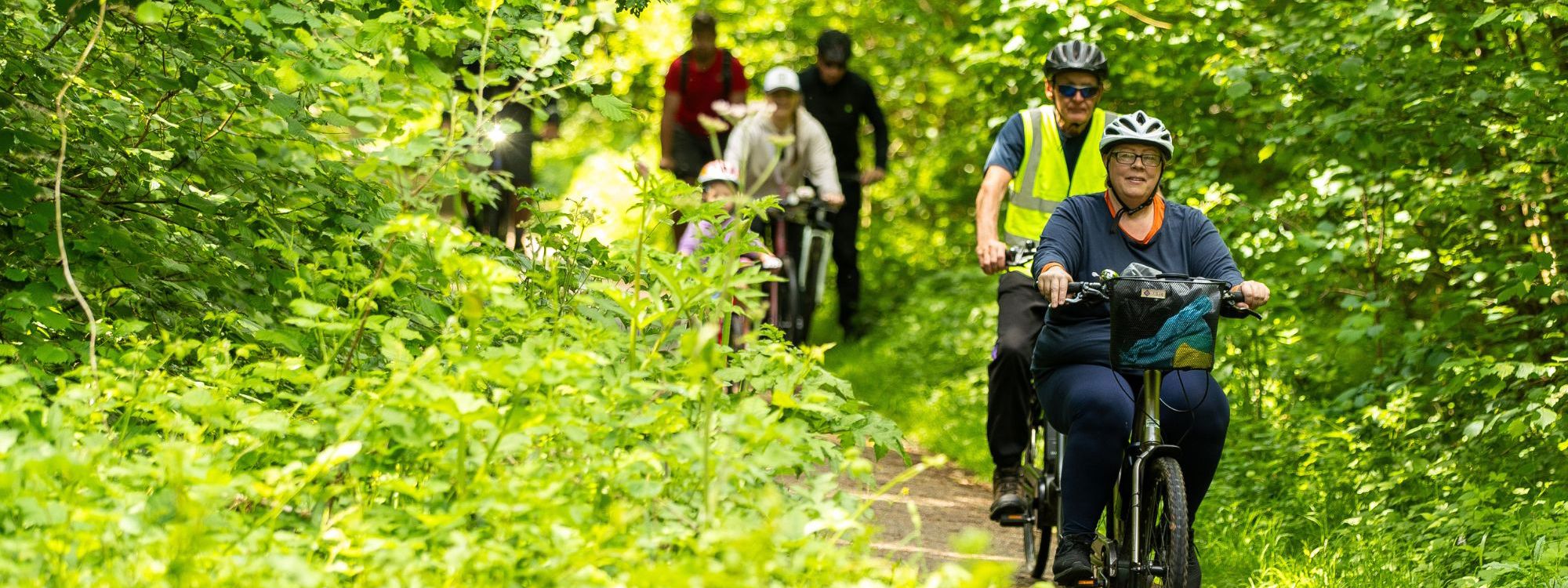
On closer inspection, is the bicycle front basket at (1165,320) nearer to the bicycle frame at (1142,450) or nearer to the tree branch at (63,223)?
the bicycle frame at (1142,450)

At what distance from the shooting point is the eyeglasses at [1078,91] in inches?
223

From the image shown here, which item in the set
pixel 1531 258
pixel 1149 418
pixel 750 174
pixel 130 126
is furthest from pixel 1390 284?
pixel 130 126

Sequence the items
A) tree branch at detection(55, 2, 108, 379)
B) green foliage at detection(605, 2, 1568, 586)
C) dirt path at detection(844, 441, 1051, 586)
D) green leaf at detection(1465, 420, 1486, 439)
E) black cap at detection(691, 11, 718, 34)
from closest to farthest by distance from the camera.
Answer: tree branch at detection(55, 2, 108, 379) < green leaf at detection(1465, 420, 1486, 439) < green foliage at detection(605, 2, 1568, 586) < dirt path at detection(844, 441, 1051, 586) < black cap at detection(691, 11, 718, 34)

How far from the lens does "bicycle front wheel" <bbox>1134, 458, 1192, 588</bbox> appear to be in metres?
4.07

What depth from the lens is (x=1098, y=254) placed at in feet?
15.7

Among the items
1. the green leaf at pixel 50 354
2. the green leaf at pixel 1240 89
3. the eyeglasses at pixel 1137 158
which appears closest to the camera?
the green leaf at pixel 50 354

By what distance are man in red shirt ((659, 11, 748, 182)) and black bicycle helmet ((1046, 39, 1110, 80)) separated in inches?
205

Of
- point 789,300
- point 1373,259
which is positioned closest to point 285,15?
point 1373,259

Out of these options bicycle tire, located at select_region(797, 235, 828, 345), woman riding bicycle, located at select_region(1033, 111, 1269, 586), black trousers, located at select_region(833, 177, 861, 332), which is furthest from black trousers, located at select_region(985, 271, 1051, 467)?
black trousers, located at select_region(833, 177, 861, 332)

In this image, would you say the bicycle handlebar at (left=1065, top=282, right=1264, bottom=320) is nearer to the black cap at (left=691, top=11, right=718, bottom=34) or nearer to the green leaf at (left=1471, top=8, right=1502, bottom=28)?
the green leaf at (left=1471, top=8, right=1502, bottom=28)

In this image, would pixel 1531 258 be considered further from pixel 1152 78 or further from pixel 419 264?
pixel 419 264

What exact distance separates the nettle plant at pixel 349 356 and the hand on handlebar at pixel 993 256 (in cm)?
164

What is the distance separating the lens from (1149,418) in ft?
14.4

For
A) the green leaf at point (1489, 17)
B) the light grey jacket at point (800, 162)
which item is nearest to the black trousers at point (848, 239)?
the light grey jacket at point (800, 162)
